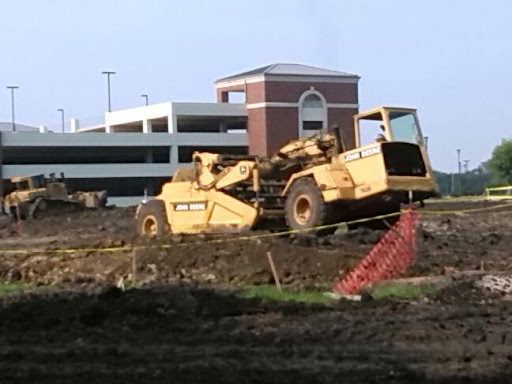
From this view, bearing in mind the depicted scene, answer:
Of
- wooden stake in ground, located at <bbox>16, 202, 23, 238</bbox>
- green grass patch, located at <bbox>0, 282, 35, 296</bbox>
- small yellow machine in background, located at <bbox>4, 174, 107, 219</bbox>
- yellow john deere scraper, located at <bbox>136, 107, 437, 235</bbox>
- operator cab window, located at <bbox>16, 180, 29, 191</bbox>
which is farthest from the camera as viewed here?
operator cab window, located at <bbox>16, 180, 29, 191</bbox>

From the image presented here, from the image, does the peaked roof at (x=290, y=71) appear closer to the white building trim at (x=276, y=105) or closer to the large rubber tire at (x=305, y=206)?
the white building trim at (x=276, y=105)

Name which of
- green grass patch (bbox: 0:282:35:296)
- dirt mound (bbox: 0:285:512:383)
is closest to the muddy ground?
green grass patch (bbox: 0:282:35:296)

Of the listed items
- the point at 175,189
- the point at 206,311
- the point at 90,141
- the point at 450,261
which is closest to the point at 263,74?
the point at 90,141

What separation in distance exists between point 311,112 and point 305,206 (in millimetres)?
66217

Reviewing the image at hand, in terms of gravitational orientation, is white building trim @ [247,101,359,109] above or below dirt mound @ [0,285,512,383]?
above

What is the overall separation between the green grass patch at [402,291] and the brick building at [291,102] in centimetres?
6868

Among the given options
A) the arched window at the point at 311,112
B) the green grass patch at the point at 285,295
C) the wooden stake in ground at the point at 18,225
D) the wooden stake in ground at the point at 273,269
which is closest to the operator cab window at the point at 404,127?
the wooden stake in ground at the point at 273,269

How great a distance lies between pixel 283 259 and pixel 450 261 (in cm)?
327

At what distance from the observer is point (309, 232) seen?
22734 millimetres

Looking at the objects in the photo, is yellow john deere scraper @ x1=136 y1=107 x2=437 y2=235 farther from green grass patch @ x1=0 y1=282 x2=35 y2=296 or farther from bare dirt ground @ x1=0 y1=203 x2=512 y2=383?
green grass patch @ x1=0 y1=282 x2=35 y2=296

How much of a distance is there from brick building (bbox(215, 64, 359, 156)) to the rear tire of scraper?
62.4 m

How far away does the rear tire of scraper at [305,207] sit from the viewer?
2256 cm

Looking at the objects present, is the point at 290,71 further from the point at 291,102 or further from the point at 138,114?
the point at 138,114

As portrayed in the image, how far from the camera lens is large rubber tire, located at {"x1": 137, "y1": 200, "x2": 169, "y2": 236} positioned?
26.0 metres
